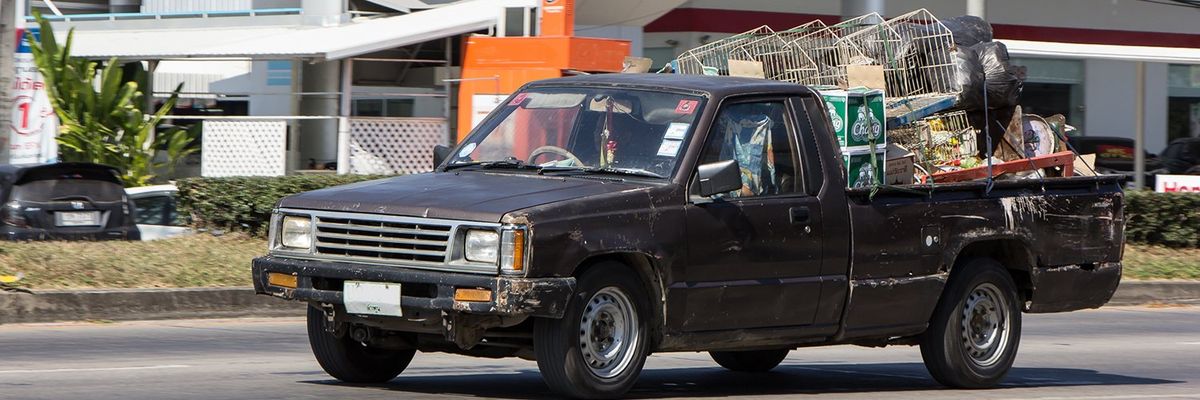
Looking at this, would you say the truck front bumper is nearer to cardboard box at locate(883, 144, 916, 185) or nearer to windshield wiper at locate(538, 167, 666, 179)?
windshield wiper at locate(538, 167, 666, 179)

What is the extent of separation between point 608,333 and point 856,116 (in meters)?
2.19

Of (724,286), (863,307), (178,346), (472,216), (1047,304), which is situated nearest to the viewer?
(472,216)

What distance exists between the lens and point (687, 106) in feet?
28.6

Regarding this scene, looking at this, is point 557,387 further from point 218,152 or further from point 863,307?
point 218,152

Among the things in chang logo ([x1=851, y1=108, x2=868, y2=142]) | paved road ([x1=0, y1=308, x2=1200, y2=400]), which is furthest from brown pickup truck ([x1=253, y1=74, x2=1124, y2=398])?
paved road ([x1=0, y1=308, x2=1200, y2=400])

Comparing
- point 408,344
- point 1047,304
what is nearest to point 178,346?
point 408,344

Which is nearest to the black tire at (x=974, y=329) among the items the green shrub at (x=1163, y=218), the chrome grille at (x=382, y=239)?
the chrome grille at (x=382, y=239)

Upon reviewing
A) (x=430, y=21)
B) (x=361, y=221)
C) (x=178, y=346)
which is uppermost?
(x=430, y=21)

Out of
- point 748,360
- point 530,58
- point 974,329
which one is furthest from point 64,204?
point 974,329

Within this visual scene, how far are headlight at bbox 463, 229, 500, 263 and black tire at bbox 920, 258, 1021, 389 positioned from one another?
323cm

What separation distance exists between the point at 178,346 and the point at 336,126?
13838 millimetres

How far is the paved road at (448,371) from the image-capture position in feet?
29.7

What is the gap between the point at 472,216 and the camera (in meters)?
7.75

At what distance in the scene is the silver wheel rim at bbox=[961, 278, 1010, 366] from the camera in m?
10.0
